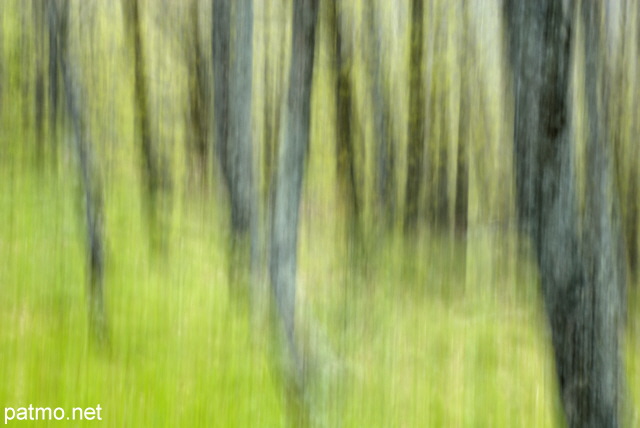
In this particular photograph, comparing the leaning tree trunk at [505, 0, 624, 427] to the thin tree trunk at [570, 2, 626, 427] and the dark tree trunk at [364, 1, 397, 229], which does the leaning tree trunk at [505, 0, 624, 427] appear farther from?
the dark tree trunk at [364, 1, 397, 229]

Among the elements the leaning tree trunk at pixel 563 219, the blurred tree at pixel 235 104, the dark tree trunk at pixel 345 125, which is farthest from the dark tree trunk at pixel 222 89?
the leaning tree trunk at pixel 563 219

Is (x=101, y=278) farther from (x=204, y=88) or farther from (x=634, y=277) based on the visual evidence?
(x=634, y=277)

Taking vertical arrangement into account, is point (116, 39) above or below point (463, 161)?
above

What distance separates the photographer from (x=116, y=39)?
0.68m

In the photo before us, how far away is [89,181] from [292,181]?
0.64 ft

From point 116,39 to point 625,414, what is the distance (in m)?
0.57

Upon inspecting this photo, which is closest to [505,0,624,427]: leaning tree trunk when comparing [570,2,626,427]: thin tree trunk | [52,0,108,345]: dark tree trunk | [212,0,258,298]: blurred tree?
[570,2,626,427]: thin tree trunk

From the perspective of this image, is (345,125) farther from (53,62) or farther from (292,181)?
(53,62)

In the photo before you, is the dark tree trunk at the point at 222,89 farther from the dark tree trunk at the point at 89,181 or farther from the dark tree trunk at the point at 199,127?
the dark tree trunk at the point at 89,181

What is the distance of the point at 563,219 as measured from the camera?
24.8 inches

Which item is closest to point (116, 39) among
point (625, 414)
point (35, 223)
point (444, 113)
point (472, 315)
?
point (35, 223)

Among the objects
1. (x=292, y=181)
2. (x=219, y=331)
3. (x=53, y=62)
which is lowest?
(x=219, y=331)

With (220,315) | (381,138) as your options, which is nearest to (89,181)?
(220,315)

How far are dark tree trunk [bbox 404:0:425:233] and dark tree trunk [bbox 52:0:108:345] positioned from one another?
0.29 m
